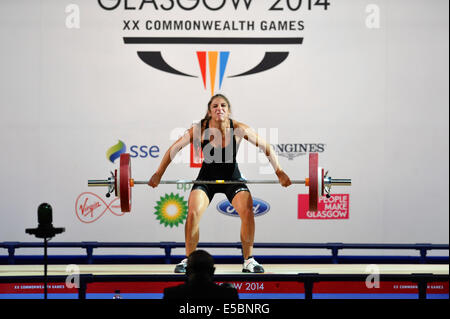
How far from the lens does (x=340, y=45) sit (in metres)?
5.78

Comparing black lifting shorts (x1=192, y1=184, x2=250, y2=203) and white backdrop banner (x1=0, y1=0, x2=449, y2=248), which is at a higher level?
white backdrop banner (x1=0, y1=0, x2=449, y2=248)

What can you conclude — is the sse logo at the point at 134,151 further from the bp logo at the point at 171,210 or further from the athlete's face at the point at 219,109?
the athlete's face at the point at 219,109

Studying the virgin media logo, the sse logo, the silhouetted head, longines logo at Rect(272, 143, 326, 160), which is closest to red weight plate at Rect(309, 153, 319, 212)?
the silhouetted head

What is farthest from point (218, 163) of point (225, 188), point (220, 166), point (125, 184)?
point (125, 184)

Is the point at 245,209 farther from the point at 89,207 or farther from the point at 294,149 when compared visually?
the point at 89,207

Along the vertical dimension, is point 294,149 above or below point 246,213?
above

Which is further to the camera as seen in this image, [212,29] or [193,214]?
[212,29]

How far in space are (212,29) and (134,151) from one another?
155cm

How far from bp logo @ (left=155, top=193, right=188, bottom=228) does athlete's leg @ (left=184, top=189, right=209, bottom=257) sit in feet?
6.19

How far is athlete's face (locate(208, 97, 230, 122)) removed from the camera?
3.92 metres

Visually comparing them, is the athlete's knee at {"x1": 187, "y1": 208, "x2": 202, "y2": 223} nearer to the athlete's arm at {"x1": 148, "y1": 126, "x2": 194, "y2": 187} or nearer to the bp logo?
the athlete's arm at {"x1": 148, "y1": 126, "x2": 194, "y2": 187}

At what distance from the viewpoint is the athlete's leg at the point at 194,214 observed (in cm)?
388

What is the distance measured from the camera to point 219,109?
3.93 meters

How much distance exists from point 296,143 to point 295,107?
387mm
